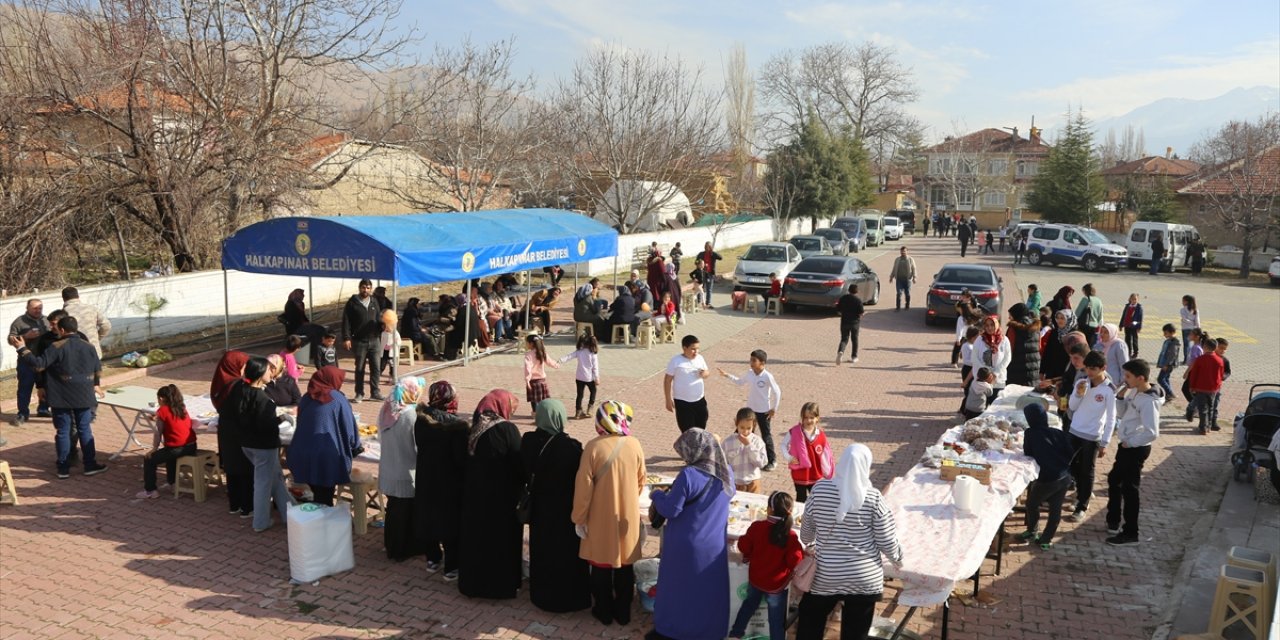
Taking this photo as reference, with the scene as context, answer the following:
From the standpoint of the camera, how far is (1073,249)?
119 feet

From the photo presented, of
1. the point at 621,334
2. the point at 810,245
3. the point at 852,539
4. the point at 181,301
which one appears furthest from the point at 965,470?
the point at 810,245

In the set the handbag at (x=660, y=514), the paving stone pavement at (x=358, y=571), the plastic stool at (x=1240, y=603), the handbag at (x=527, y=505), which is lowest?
the paving stone pavement at (x=358, y=571)

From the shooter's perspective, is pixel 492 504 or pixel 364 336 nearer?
pixel 492 504

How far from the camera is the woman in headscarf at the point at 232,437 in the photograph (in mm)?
7664

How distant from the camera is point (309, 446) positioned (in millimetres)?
7293

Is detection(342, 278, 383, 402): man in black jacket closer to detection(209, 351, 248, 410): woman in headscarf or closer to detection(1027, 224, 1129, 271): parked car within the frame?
detection(209, 351, 248, 410): woman in headscarf

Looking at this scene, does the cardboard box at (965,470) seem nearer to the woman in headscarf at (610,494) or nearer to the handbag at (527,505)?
the woman in headscarf at (610,494)

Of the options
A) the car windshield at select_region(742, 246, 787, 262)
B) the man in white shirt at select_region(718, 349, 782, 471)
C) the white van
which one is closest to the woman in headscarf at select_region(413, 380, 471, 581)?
the man in white shirt at select_region(718, 349, 782, 471)

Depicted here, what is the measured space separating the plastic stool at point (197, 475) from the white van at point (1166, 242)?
36764 mm

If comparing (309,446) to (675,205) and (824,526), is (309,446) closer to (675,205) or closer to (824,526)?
(824,526)

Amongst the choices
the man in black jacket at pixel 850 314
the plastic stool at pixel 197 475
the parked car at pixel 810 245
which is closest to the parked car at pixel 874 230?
the parked car at pixel 810 245

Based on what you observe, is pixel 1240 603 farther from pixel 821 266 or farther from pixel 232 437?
pixel 821 266

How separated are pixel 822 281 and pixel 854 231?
2222 cm

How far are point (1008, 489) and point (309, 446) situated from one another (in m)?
5.66
